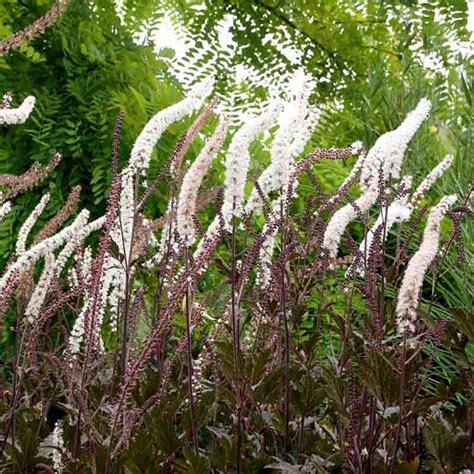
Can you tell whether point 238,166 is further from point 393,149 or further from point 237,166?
point 393,149

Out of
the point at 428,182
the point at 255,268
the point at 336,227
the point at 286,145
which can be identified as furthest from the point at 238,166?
the point at 255,268

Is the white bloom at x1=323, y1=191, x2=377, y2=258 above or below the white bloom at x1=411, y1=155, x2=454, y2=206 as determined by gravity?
below

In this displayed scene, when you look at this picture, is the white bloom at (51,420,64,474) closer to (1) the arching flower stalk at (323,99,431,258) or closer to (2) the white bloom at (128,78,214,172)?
(2) the white bloom at (128,78,214,172)

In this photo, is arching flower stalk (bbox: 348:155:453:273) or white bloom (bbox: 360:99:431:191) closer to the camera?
white bloom (bbox: 360:99:431:191)

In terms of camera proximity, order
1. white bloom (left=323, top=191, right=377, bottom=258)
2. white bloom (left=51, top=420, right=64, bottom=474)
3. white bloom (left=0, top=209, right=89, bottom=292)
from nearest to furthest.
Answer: white bloom (left=51, top=420, right=64, bottom=474) → white bloom (left=0, top=209, right=89, bottom=292) → white bloom (left=323, top=191, right=377, bottom=258)

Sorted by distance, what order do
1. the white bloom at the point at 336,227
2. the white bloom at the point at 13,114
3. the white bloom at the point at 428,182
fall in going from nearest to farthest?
the white bloom at the point at 336,227, the white bloom at the point at 13,114, the white bloom at the point at 428,182

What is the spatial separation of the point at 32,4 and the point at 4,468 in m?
3.63

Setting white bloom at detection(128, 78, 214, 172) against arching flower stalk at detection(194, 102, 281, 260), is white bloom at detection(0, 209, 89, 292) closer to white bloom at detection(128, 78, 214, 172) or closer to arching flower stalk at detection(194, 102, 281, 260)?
white bloom at detection(128, 78, 214, 172)

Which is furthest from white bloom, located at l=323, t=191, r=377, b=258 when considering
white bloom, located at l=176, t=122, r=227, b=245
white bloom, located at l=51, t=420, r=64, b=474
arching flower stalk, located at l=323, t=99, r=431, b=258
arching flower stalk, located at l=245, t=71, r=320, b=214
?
white bloom, located at l=51, t=420, r=64, b=474

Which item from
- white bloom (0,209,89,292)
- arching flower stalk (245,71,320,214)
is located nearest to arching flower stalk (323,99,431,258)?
arching flower stalk (245,71,320,214)

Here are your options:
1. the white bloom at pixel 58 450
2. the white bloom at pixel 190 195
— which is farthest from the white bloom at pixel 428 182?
the white bloom at pixel 58 450

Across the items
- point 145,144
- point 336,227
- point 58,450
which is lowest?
point 58,450

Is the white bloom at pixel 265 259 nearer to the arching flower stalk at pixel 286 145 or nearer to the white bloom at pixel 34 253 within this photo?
the arching flower stalk at pixel 286 145

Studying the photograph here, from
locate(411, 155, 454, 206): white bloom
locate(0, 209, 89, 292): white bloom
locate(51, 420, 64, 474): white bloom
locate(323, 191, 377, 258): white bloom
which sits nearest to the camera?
locate(51, 420, 64, 474): white bloom
